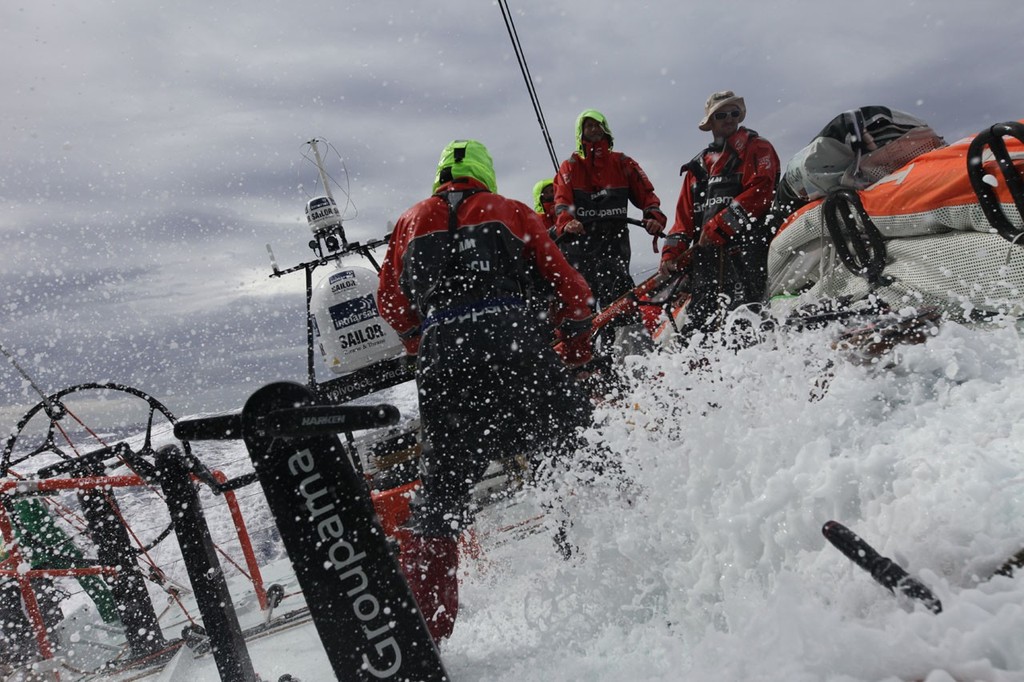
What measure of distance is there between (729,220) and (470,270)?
211 cm

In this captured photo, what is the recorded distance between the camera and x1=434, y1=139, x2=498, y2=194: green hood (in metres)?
3.08

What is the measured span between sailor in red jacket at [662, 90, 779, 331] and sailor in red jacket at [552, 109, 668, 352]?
2.77ft

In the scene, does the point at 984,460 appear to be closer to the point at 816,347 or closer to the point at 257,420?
the point at 816,347

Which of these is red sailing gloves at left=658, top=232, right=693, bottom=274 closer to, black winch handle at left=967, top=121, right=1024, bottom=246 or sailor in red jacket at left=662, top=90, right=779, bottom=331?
sailor in red jacket at left=662, top=90, right=779, bottom=331

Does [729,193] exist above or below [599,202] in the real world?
below

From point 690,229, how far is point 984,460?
343 centimetres

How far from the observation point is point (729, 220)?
428cm

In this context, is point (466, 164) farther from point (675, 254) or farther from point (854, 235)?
point (675, 254)

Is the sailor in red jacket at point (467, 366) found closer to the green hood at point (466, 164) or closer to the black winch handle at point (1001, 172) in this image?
the green hood at point (466, 164)

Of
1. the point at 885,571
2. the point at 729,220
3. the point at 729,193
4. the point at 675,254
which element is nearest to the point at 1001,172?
the point at 885,571

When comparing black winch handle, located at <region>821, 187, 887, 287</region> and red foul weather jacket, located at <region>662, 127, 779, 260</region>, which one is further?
red foul weather jacket, located at <region>662, 127, 779, 260</region>

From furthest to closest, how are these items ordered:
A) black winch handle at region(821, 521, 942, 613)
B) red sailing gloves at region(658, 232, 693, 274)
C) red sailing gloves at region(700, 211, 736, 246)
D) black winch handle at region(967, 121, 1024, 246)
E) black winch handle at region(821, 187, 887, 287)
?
red sailing gloves at region(658, 232, 693, 274)
red sailing gloves at region(700, 211, 736, 246)
black winch handle at region(821, 187, 887, 287)
black winch handle at region(967, 121, 1024, 246)
black winch handle at region(821, 521, 942, 613)

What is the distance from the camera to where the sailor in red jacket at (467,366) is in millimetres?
2834

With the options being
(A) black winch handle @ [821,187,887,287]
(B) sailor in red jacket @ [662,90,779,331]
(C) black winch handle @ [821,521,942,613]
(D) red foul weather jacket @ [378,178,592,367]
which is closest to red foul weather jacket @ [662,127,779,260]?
(B) sailor in red jacket @ [662,90,779,331]
